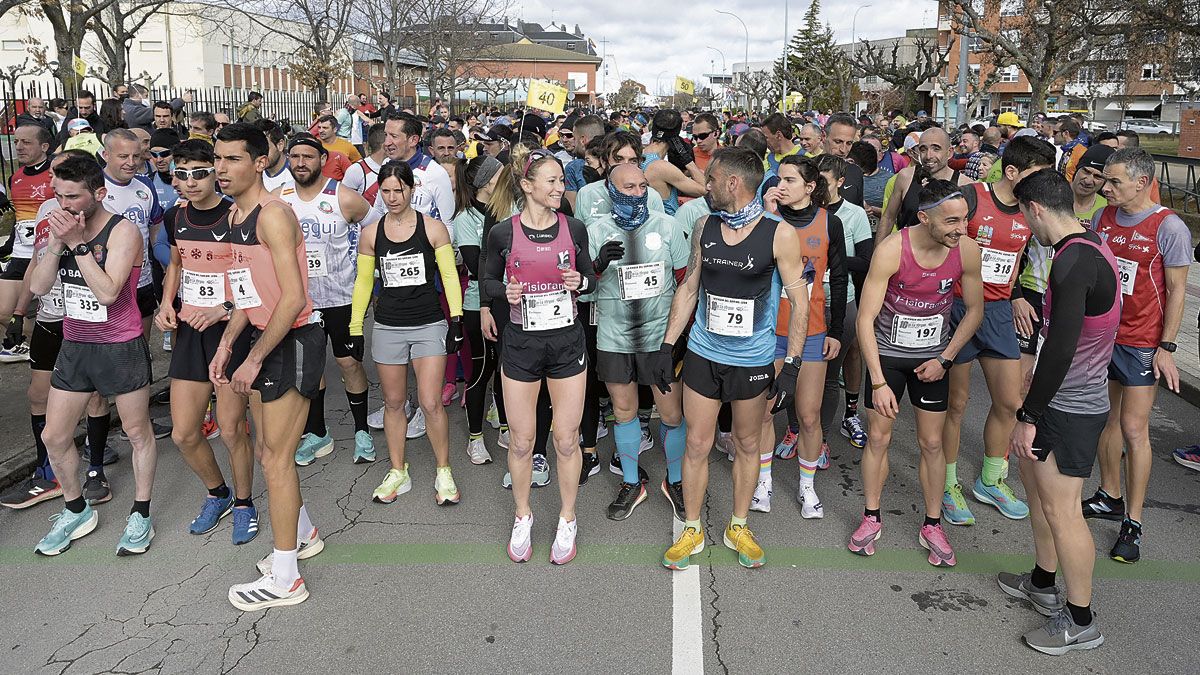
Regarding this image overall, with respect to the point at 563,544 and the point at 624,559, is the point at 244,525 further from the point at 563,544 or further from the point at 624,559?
the point at 624,559

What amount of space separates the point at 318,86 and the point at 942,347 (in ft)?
67.6

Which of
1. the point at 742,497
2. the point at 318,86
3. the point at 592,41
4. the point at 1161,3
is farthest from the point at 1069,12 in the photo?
the point at 592,41

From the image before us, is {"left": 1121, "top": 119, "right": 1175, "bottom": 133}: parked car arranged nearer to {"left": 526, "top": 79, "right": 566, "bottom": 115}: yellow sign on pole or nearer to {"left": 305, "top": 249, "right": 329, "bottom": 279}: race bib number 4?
{"left": 526, "top": 79, "right": 566, "bottom": 115}: yellow sign on pole

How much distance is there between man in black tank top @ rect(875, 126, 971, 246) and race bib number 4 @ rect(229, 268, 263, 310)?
3.61 meters

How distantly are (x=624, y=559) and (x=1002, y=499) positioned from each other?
228 centimetres

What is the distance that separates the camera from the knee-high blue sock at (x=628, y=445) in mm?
5020

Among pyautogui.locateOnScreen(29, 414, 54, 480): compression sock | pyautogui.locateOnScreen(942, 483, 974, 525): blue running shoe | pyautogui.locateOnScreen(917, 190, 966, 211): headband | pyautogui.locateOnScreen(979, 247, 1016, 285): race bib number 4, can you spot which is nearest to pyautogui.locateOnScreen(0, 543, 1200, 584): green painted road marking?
pyautogui.locateOnScreen(942, 483, 974, 525): blue running shoe

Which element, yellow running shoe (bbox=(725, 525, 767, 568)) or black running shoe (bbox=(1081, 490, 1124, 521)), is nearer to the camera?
yellow running shoe (bbox=(725, 525, 767, 568))

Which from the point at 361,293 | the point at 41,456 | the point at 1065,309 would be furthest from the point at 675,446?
the point at 41,456

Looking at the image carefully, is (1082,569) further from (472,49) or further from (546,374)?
(472,49)

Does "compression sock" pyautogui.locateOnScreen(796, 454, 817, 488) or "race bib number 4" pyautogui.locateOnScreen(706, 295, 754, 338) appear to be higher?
"race bib number 4" pyautogui.locateOnScreen(706, 295, 754, 338)

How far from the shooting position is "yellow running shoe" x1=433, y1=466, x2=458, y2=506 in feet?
16.6

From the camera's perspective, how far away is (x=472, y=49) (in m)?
37.8

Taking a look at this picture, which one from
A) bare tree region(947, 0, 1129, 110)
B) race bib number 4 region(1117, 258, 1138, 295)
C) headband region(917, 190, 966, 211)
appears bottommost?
race bib number 4 region(1117, 258, 1138, 295)
